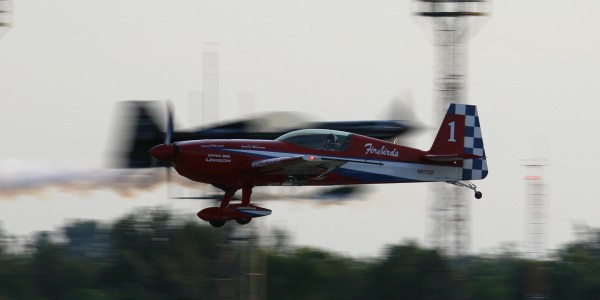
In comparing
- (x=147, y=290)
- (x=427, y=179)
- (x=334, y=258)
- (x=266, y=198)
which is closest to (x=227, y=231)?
(x=266, y=198)

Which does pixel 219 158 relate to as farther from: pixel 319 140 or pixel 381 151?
pixel 381 151

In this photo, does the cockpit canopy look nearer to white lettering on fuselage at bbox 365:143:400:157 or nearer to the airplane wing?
the airplane wing

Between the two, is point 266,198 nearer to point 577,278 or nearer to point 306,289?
point 306,289

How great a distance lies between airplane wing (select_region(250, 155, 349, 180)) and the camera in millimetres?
24891

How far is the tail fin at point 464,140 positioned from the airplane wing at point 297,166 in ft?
8.03

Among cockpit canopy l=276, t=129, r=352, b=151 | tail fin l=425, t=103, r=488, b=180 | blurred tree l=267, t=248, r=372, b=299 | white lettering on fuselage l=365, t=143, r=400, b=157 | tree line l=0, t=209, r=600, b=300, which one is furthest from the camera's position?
blurred tree l=267, t=248, r=372, b=299

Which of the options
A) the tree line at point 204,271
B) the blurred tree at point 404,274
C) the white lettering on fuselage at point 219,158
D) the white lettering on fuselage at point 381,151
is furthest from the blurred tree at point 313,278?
the white lettering on fuselage at point 219,158

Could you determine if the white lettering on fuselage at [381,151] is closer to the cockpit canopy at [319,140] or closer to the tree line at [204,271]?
the cockpit canopy at [319,140]

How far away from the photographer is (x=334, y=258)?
74125 millimetres

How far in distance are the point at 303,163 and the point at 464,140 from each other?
14.0ft

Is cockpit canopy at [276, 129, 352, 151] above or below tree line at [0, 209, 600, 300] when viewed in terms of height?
above

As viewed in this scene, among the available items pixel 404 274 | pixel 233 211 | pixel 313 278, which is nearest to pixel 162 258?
pixel 313 278

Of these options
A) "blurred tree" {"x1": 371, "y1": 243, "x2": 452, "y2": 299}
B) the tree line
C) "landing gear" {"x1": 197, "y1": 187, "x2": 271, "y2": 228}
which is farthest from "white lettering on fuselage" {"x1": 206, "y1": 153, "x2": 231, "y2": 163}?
"blurred tree" {"x1": 371, "y1": 243, "x2": 452, "y2": 299}

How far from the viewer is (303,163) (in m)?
25.1
